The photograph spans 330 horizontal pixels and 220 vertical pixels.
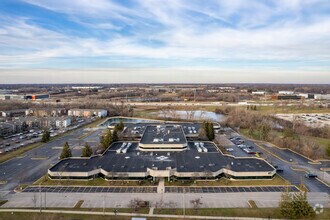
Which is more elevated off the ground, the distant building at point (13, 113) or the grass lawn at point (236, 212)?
the distant building at point (13, 113)

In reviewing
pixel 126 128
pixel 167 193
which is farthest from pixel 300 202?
pixel 126 128

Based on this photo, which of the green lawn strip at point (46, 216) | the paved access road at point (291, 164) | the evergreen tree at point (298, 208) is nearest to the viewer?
the evergreen tree at point (298, 208)

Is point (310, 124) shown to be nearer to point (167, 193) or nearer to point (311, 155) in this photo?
point (311, 155)

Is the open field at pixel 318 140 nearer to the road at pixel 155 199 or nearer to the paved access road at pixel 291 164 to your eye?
the paved access road at pixel 291 164

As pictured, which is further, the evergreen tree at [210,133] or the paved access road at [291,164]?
the evergreen tree at [210,133]

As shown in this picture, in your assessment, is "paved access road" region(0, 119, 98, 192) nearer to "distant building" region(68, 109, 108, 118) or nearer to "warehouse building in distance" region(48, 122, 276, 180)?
"warehouse building in distance" region(48, 122, 276, 180)

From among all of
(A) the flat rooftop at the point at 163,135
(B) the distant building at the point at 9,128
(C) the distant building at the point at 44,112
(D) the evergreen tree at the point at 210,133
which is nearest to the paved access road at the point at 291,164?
(D) the evergreen tree at the point at 210,133
